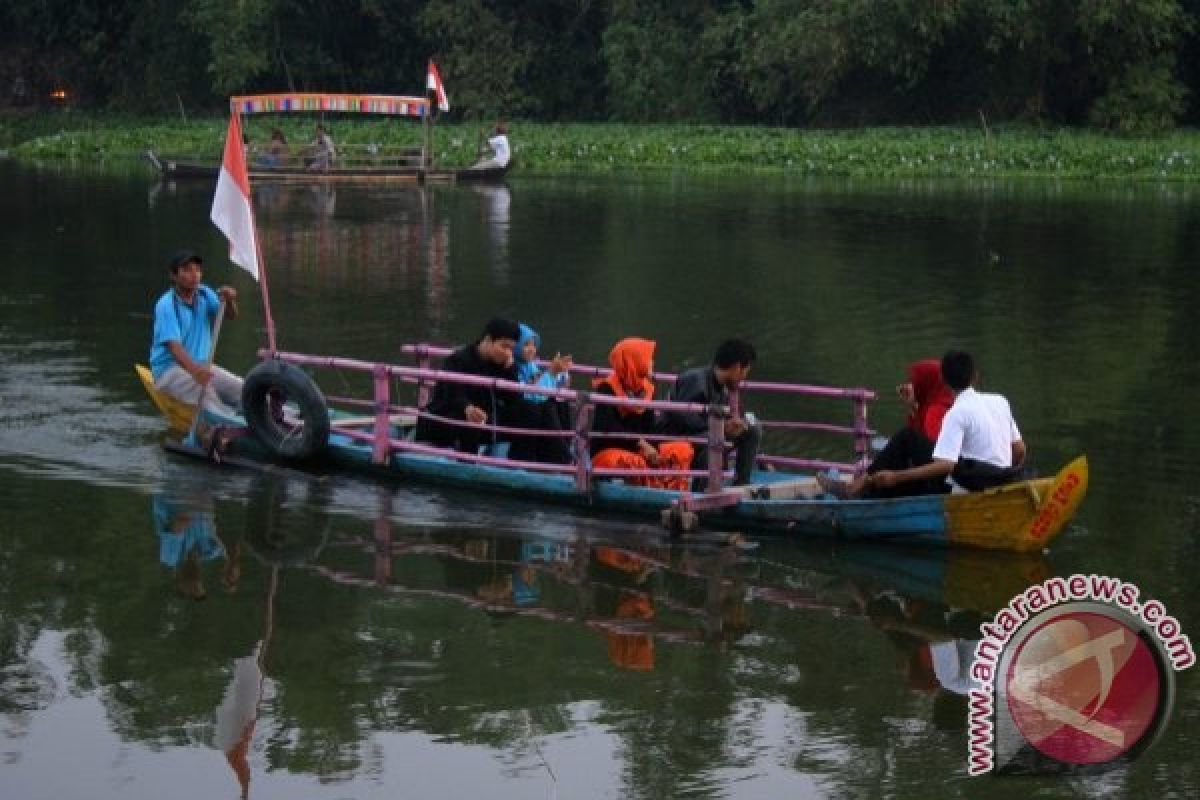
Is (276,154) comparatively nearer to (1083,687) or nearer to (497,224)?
(497,224)

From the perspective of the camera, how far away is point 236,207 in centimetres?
1255

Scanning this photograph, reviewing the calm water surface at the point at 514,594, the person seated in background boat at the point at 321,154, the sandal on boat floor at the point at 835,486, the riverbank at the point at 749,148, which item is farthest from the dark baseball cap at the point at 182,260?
the riverbank at the point at 749,148

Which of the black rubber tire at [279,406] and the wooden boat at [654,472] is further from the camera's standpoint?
the black rubber tire at [279,406]

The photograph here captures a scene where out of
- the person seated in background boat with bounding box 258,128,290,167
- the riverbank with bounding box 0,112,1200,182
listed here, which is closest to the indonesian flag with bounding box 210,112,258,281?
the person seated in background boat with bounding box 258,128,290,167

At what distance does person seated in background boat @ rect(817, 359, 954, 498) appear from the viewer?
422 inches

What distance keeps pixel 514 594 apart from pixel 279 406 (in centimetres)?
315

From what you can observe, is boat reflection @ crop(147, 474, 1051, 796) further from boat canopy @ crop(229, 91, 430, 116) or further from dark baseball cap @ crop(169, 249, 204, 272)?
boat canopy @ crop(229, 91, 430, 116)

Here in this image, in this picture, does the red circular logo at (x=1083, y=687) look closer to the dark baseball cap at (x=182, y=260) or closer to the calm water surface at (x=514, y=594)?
the calm water surface at (x=514, y=594)

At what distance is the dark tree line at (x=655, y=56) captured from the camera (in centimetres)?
4383

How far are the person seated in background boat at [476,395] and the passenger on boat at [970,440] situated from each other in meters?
2.49

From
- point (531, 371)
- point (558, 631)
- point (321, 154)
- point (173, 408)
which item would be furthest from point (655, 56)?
point (558, 631)

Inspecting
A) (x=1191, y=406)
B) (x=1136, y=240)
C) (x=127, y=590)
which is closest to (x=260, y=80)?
(x=1136, y=240)

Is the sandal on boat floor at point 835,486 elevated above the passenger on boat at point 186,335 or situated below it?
below

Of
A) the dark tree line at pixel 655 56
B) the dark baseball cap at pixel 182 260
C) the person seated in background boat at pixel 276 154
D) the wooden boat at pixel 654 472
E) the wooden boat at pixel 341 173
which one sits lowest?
the wooden boat at pixel 654 472
